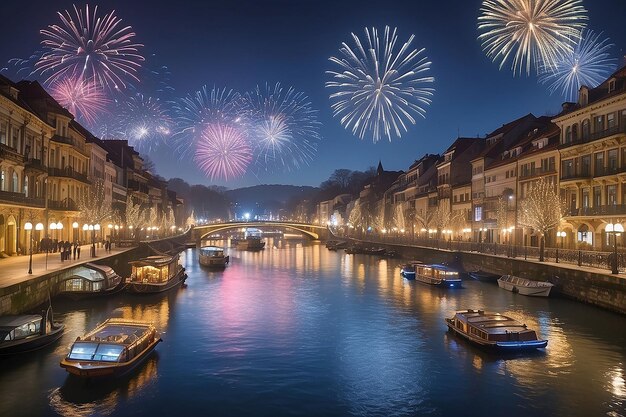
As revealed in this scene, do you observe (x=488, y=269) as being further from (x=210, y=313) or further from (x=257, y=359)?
(x=257, y=359)

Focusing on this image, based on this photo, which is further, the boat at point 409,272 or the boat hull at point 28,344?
the boat at point 409,272

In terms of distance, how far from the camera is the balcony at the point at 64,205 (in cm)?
6822

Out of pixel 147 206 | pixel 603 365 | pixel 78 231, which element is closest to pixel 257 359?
pixel 603 365

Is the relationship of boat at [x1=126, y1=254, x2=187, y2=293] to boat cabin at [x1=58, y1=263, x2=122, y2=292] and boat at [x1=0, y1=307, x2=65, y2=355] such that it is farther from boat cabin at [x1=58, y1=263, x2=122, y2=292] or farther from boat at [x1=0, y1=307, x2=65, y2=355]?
boat at [x1=0, y1=307, x2=65, y2=355]

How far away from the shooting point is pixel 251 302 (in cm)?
5422

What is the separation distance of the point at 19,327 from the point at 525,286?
43061 millimetres

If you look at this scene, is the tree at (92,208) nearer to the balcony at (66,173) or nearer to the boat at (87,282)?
the balcony at (66,173)

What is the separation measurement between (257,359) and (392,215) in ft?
398

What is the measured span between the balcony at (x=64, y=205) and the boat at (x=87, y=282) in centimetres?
1916

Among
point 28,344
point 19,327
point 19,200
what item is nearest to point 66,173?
point 19,200

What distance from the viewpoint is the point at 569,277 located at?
4975 cm

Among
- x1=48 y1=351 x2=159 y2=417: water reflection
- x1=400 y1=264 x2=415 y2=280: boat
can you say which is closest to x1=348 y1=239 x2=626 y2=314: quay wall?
x1=400 y1=264 x2=415 y2=280: boat

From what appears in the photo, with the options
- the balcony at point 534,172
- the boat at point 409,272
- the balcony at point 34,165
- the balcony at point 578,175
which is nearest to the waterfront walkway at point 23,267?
the balcony at point 34,165

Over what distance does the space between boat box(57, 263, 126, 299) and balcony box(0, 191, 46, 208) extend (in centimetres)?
947
